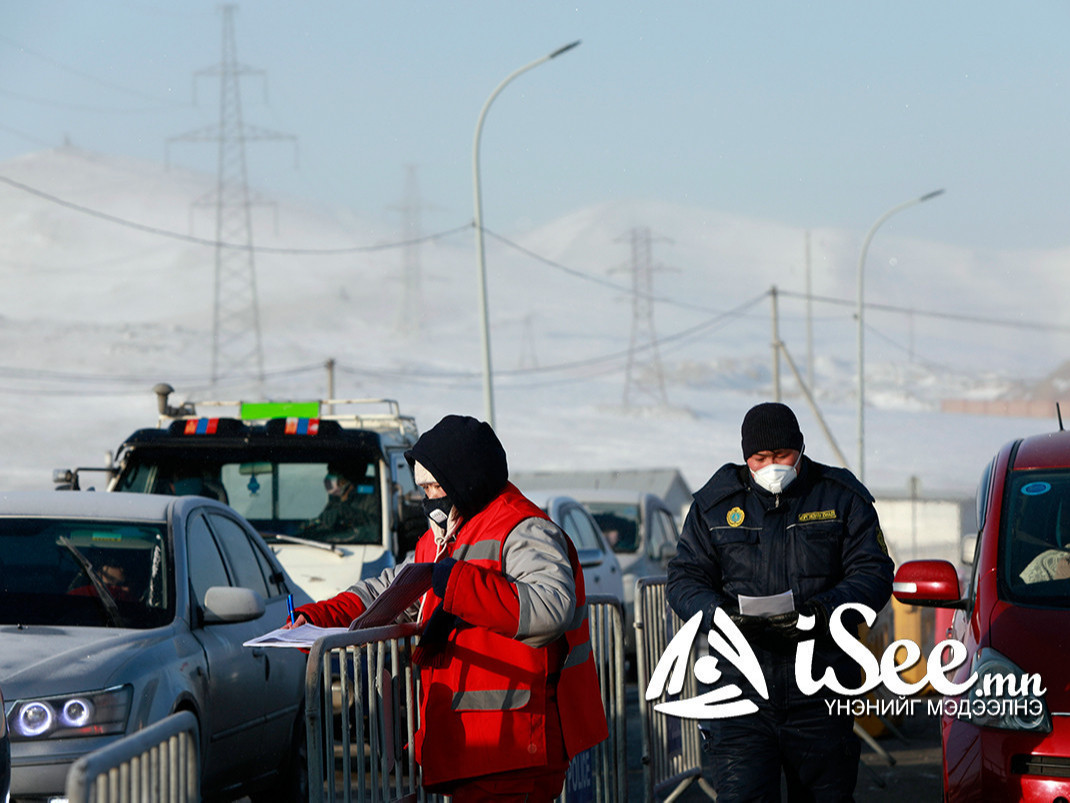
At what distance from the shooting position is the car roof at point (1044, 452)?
19.5 ft

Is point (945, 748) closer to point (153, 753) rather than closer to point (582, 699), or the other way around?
point (582, 699)

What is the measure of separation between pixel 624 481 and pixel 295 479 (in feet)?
71.7

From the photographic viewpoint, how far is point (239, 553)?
7.73m

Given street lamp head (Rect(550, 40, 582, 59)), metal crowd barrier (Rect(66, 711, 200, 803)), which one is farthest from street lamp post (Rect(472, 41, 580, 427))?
metal crowd barrier (Rect(66, 711, 200, 803))

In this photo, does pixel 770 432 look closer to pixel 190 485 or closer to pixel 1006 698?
pixel 1006 698

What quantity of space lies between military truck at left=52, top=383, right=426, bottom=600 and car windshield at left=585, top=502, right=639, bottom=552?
6.94 metres

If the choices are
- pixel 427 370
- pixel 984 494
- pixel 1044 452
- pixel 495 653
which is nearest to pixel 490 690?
pixel 495 653

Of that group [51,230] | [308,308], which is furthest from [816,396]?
[51,230]

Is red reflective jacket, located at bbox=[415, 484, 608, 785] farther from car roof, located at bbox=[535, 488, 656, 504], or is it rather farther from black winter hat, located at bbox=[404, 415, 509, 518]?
car roof, located at bbox=[535, 488, 656, 504]

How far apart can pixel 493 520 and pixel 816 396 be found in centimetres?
14540

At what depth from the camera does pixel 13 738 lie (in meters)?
5.48

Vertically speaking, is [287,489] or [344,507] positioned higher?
[287,489]

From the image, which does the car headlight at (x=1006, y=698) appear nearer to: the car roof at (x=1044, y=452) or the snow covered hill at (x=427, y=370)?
the car roof at (x=1044, y=452)

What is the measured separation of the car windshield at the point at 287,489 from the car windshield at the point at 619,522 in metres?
7.19
